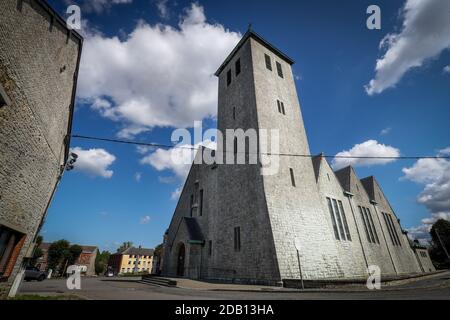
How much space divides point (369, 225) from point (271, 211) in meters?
15.0

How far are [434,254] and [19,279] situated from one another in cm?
6657

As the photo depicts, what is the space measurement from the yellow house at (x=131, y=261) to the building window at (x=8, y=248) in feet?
244

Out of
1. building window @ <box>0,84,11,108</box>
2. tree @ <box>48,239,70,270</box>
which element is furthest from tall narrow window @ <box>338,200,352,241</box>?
tree @ <box>48,239,70,270</box>

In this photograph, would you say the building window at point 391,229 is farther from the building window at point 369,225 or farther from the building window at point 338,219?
the building window at point 338,219

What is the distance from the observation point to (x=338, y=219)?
736 inches

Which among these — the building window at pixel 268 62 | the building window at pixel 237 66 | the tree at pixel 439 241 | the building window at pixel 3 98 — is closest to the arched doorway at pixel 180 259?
the building window at pixel 3 98

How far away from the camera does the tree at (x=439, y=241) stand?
4400 cm

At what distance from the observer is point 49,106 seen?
385 inches

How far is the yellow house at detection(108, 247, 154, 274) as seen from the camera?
74.6 meters

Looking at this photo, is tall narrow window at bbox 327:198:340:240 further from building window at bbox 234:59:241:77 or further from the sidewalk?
building window at bbox 234:59:241:77

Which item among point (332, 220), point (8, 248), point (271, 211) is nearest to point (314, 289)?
point (271, 211)

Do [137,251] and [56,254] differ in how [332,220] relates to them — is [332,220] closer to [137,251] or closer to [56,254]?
[56,254]
